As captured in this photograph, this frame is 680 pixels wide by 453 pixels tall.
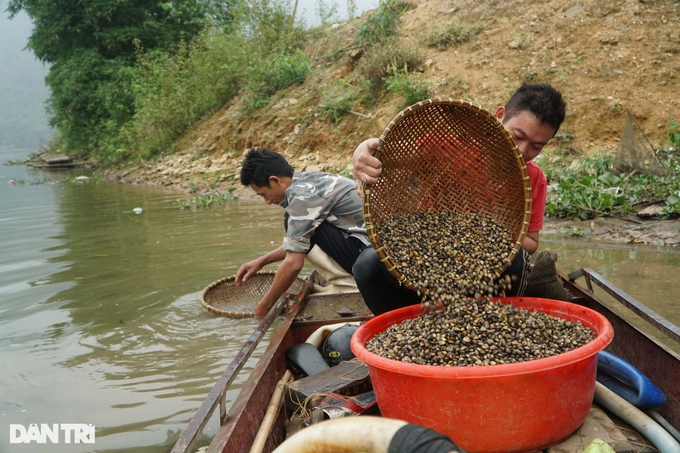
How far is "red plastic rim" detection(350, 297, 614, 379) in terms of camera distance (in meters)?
1.47

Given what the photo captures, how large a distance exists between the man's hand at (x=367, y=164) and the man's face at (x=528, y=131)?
618mm

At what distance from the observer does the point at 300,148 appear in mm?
11227

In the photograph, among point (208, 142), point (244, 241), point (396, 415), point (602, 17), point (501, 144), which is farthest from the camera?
point (208, 142)

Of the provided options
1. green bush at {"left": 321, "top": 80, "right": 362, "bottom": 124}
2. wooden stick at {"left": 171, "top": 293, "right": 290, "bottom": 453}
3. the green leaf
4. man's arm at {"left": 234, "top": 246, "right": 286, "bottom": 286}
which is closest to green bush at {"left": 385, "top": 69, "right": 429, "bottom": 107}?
green bush at {"left": 321, "top": 80, "right": 362, "bottom": 124}

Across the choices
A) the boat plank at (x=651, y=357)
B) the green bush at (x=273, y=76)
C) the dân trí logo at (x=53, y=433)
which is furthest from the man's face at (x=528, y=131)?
the green bush at (x=273, y=76)

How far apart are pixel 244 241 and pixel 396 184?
14.3ft

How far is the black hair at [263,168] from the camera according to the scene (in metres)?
3.40

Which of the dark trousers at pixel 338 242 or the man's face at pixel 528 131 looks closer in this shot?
the man's face at pixel 528 131

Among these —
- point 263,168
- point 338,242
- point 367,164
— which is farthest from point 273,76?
point 367,164

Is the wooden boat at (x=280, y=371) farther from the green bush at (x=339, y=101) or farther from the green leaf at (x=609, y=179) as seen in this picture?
the green bush at (x=339, y=101)

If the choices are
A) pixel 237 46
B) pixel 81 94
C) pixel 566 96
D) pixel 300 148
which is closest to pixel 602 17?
pixel 566 96

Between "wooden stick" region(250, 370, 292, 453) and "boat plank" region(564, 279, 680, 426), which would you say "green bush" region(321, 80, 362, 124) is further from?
"wooden stick" region(250, 370, 292, 453)

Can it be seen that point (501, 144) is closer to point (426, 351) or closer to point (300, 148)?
point (426, 351)

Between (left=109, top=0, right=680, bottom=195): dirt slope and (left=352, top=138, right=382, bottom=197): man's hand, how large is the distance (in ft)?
22.3
